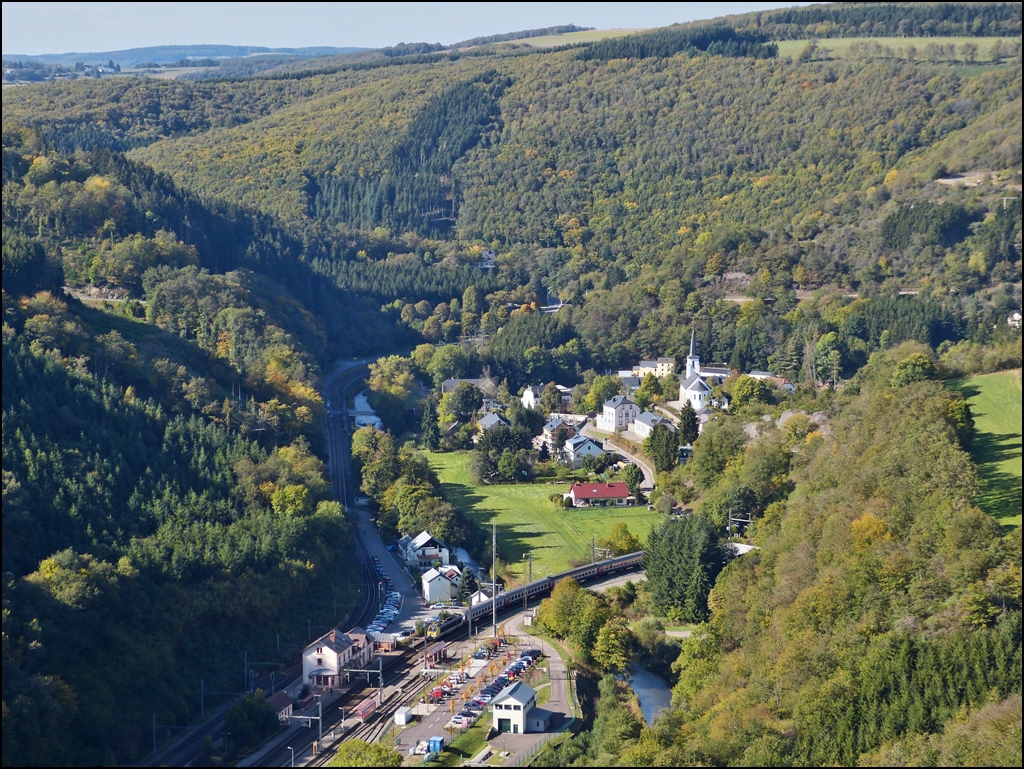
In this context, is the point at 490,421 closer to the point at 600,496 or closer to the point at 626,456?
the point at 626,456

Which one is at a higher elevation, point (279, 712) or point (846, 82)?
point (846, 82)

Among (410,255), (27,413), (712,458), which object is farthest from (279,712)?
(410,255)

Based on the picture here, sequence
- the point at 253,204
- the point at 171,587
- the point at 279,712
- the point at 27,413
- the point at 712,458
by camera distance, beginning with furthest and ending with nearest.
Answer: the point at 253,204 < the point at 712,458 < the point at 27,413 < the point at 171,587 < the point at 279,712

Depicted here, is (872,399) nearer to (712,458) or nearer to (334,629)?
(712,458)

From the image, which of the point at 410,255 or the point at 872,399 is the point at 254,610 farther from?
the point at 410,255

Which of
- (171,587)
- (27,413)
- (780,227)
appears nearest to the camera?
(171,587)

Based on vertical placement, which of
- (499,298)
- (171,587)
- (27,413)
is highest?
(27,413)

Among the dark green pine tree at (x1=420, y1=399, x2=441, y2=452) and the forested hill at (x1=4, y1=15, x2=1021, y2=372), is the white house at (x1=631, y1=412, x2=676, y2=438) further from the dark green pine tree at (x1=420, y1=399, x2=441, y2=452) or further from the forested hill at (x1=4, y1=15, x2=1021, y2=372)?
the forested hill at (x1=4, y1=15, x2=1021, y2=372)

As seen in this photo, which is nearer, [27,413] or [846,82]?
[27,413]
